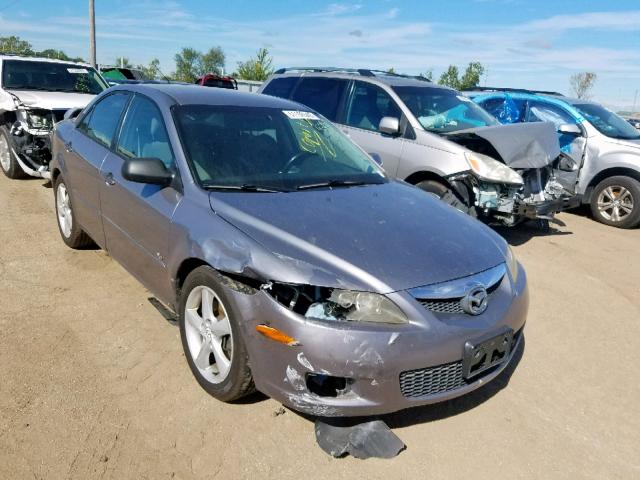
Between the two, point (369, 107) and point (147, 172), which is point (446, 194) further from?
point (147, 172)

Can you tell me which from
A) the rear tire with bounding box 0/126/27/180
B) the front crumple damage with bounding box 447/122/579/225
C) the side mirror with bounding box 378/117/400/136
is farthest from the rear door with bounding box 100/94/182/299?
the rear tire with bounding box 0/126/27/180

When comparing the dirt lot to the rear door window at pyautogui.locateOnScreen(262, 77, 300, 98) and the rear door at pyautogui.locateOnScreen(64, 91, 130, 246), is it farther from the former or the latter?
the rear door window at pyautogui.locateOnScreen(262, 77, 300, 98)

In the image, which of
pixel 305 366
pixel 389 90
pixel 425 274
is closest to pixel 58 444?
pixel 305 366

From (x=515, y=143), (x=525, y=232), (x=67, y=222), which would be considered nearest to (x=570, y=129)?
(x=525, y=232)

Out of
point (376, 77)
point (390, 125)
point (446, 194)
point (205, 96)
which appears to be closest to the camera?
point (205, 96)

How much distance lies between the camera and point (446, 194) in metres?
5.79

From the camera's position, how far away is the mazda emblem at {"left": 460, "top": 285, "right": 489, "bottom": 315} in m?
2.59

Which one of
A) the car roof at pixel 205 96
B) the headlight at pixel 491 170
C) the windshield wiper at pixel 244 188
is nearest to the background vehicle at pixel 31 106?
the car roof at pixel 205 96

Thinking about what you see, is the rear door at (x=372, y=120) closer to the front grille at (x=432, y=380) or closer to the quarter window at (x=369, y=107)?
the quarter window at (x=369, y=107)

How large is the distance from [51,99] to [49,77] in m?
1.29

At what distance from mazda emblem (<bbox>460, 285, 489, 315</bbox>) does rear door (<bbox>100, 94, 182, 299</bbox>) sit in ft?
5.61

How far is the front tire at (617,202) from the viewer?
294 inches

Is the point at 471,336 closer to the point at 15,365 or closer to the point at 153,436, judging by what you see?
the point at 153,436

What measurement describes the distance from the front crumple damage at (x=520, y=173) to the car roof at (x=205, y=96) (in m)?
Answer: 2.42
